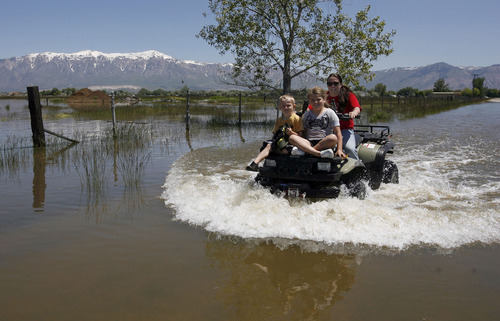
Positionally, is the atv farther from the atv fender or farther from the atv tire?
the atv tire

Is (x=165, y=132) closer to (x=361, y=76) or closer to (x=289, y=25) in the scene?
(x=289, y=25)

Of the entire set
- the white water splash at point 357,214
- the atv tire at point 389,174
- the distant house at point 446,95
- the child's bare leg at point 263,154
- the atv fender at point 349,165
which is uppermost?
the distant house at point 446,95

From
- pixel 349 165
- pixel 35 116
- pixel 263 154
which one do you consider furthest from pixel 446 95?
pixel 263 154

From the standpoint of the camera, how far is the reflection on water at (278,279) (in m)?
3.56

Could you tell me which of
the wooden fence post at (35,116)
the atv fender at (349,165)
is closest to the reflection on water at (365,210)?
the atv fender at (349,165)

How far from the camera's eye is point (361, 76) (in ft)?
70.6

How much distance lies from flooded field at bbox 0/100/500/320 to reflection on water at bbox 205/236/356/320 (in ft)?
0.06

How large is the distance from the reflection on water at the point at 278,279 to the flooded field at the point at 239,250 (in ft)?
0.06

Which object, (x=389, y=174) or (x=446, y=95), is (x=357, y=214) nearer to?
(x=389, y=174)

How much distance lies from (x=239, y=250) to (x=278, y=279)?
870 millimetres

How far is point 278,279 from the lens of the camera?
4152mm

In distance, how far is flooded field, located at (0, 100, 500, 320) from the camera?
363 centimetres

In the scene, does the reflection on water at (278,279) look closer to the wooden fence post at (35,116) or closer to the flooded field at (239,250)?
the flooded field at (239,250)

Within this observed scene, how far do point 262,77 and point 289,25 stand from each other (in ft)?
11.1
